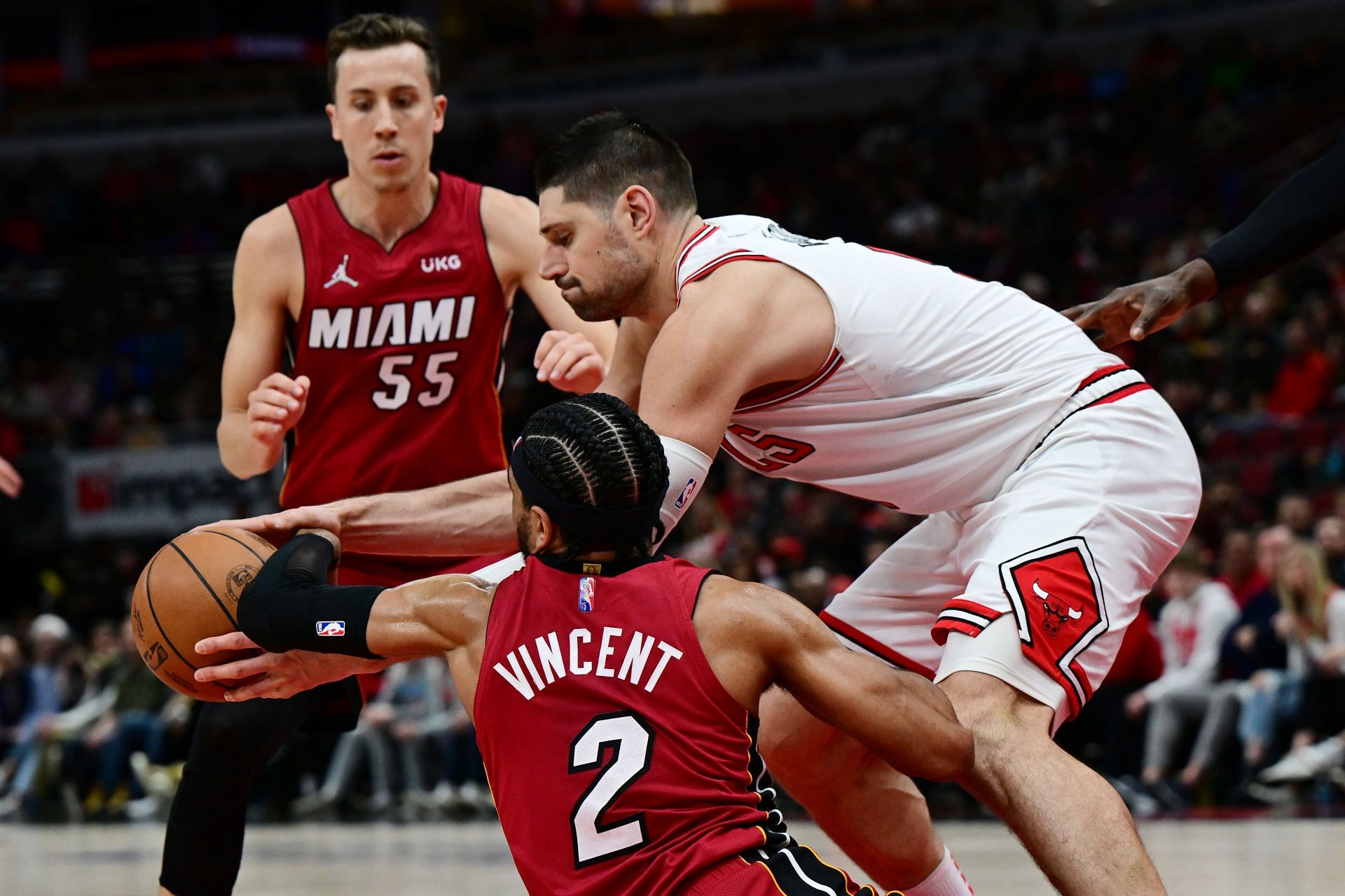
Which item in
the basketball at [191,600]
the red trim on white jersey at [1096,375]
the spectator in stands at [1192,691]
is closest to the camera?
the basketball at [191,600]

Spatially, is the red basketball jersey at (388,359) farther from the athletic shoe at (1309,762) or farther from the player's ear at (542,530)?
the athletic shoe at (1309,762)

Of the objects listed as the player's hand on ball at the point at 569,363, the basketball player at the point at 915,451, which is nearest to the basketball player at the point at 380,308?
the player's hand on ball at the point at 569,363

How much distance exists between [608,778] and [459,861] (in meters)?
5.41

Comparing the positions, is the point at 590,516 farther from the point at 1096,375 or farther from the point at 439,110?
the point at 439,110

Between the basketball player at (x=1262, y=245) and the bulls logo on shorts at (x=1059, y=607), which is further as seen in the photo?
the basketball player at (x=1262, y=245)

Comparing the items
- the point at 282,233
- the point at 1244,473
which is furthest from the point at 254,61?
the point at 282,233

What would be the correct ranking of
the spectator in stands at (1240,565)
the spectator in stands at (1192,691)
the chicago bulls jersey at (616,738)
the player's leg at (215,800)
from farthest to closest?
the spectator in stands at (1240,565) → the spectator in stands at (1192,691) → the player's leg at (215,800) → the chicago bulls jersey at (616,738)

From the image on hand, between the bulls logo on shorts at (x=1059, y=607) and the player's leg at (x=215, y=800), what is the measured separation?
2047 mm

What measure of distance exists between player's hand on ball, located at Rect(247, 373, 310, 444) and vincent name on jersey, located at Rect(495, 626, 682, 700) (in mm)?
1280

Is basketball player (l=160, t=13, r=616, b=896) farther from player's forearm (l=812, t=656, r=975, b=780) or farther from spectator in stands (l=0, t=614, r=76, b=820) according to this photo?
spectator in stands (l=0, t=614, r=76, b=820)

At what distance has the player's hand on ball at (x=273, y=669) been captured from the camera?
332cm

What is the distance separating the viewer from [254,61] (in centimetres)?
2759

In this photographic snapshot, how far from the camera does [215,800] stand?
4.21 metres

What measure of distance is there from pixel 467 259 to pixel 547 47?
22.3 m
